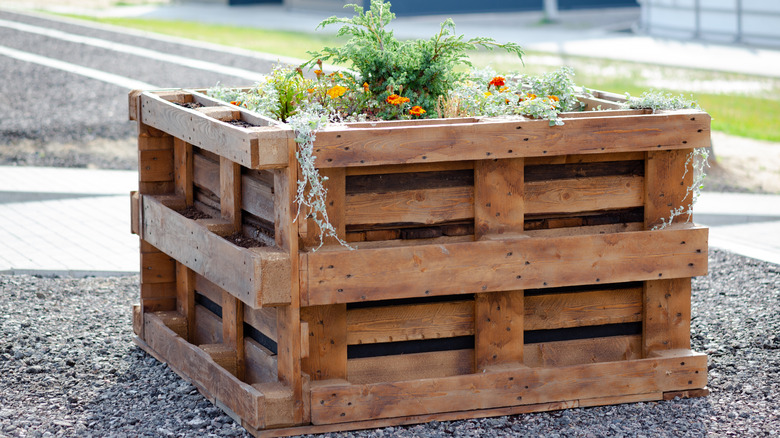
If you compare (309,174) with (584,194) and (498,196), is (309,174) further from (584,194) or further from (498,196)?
(584,194)

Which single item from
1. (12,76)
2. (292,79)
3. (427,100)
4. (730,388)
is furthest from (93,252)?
(12,76)

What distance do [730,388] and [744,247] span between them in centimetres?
300

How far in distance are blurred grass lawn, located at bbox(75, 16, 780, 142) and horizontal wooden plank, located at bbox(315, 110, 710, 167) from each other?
577 centimetres

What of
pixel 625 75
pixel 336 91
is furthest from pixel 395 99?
pixel 625 75

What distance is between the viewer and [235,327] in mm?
4621

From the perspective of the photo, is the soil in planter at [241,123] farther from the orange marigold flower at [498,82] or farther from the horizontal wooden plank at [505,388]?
the orange marigold flower at [498,82]

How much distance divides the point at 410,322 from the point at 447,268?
12.1 inches

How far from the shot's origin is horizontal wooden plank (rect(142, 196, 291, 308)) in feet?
12.9

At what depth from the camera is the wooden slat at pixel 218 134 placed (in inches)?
153

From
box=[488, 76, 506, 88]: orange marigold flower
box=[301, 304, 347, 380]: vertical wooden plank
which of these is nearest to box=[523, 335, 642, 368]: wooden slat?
box=[301, 304, 347, 380]: vertical wooden plank

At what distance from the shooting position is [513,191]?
14.1 ft

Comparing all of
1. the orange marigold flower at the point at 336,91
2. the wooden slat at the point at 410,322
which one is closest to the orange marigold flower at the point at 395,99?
the orange marigold flower at the point at 336,91

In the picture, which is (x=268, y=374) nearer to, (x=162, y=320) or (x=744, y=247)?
(x=162, y=320)

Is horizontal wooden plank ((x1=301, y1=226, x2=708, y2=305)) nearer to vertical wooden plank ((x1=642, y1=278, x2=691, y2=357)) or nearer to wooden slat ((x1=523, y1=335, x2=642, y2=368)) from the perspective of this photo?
vertical wooden plank ((x1=642, y1=278, x2=691, y2=357))
